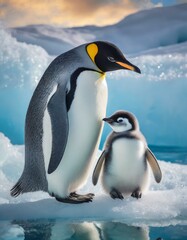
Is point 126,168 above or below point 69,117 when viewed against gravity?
below

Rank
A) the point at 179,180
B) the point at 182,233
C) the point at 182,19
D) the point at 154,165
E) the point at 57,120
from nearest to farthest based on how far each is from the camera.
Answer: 1. the point at 182,233
2. the point at 57,120
3. the point at 154,165
4. the point at 179,180
5. the point at 182,19

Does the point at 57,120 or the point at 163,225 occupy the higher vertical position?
the point at 57,120

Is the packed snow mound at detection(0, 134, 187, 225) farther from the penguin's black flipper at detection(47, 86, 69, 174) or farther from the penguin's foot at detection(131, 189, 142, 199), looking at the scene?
the penguin's black flipper at detection(47, 86, 69, 174)

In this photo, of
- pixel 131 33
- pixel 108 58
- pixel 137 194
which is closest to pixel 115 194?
pixel 137 194

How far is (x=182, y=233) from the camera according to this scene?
1723mm

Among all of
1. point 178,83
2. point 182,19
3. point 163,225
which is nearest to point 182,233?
point 163,225

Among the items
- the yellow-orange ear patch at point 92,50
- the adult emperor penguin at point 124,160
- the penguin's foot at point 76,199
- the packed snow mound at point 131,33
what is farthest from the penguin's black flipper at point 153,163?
the packed snow mound at point 131,33

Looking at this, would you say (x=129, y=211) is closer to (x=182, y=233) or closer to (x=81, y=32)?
(x=182, y=233)

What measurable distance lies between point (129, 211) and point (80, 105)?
1.40 feet

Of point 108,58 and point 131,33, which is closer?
point 108,58

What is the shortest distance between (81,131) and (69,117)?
70mm

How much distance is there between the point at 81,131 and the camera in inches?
76.2

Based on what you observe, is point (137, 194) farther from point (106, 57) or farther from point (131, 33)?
point (131, 33)

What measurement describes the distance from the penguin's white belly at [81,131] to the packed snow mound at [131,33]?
11.1ft
